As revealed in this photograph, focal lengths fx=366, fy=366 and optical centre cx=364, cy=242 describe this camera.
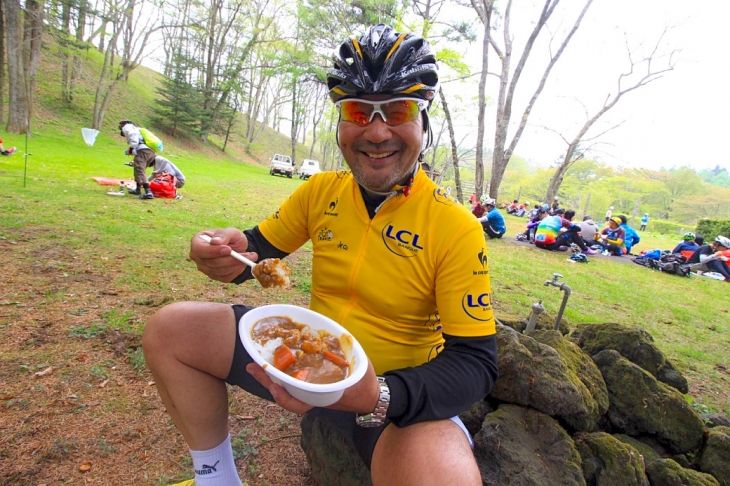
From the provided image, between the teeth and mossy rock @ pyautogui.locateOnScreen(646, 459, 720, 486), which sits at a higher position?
the teeth

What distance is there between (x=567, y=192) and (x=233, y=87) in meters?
39.1

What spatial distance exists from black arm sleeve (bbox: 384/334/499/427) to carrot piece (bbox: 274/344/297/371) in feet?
1.20

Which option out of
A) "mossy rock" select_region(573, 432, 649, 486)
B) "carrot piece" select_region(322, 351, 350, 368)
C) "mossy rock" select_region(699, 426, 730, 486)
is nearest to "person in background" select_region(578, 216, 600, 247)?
"mossy rock" select_region(699, 426, 730, 486)

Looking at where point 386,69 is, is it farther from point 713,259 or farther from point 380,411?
point 713,259

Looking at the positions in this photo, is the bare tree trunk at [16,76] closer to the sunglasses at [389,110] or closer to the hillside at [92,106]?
the hillside at [92,106]

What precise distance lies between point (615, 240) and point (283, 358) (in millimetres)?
A: 14864

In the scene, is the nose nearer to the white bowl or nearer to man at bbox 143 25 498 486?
man at bbox 143 25 498 486

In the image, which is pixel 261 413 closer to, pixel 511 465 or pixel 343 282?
pixel 343 282

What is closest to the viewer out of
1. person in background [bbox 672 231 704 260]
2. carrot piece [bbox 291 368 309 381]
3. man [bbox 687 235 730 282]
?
carrot piece [bbox 291 368 309 381]

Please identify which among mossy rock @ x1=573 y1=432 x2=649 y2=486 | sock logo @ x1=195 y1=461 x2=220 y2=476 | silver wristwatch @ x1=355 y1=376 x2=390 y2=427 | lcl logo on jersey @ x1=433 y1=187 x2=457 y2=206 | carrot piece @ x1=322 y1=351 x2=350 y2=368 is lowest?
sock logo @ x1=195 y1=461 x2=220 y2=476

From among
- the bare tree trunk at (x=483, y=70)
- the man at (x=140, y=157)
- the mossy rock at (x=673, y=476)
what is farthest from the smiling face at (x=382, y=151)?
the bare tree trunk at (x=483, y=70)

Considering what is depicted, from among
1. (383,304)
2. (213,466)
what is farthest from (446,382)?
(213,466)

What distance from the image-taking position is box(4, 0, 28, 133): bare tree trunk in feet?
39.3

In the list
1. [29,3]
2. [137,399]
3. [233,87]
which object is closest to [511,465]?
[137,399]
